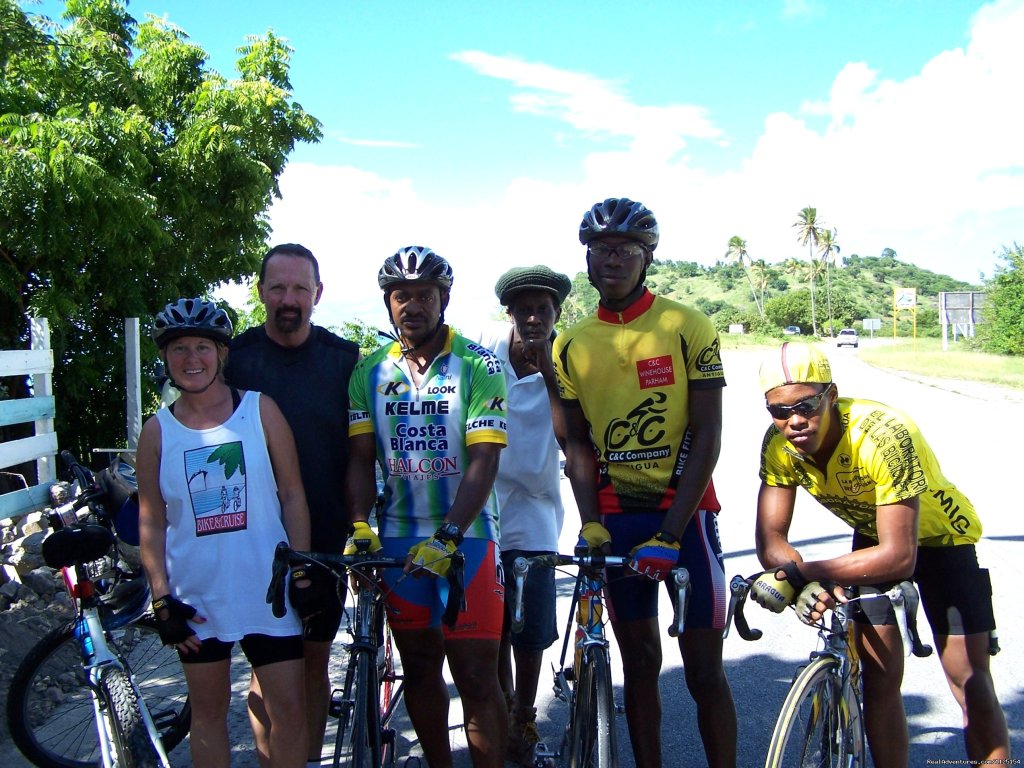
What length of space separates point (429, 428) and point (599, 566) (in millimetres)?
860

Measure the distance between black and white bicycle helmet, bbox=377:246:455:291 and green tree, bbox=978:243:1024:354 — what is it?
146 ft

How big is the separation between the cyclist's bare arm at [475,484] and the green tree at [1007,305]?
44.7 m

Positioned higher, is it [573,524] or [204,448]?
[204,448]

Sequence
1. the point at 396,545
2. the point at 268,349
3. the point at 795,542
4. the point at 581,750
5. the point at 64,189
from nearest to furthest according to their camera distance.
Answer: the point at 581,750, the point at 396,545, the point at 268,349, the point at 64,189, the point at 795,542

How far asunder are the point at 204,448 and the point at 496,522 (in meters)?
1.15

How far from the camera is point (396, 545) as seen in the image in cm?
337

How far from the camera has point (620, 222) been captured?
132 inches

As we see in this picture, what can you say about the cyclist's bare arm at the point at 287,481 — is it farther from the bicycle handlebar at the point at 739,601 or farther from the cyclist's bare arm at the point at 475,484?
the bicycle handlebar at the point at 739,601

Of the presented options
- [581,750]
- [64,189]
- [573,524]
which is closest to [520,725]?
[581,750]

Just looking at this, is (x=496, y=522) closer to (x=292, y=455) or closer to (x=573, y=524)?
(x=292, y=455)

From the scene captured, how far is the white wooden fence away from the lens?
640 cm

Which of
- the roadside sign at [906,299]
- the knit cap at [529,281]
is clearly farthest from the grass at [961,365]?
the knit cap at [529,281]

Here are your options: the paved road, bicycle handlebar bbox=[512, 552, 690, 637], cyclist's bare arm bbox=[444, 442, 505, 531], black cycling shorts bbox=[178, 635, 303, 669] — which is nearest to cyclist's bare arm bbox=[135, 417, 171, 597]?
black cycling shorts bbox=[178, 635, 303, 669]

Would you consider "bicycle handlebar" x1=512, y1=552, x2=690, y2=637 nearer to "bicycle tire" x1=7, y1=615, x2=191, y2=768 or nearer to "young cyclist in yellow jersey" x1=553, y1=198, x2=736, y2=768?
"young cyclist in yellow jersey" x1=553, y1=198, x2=736, y2=768
